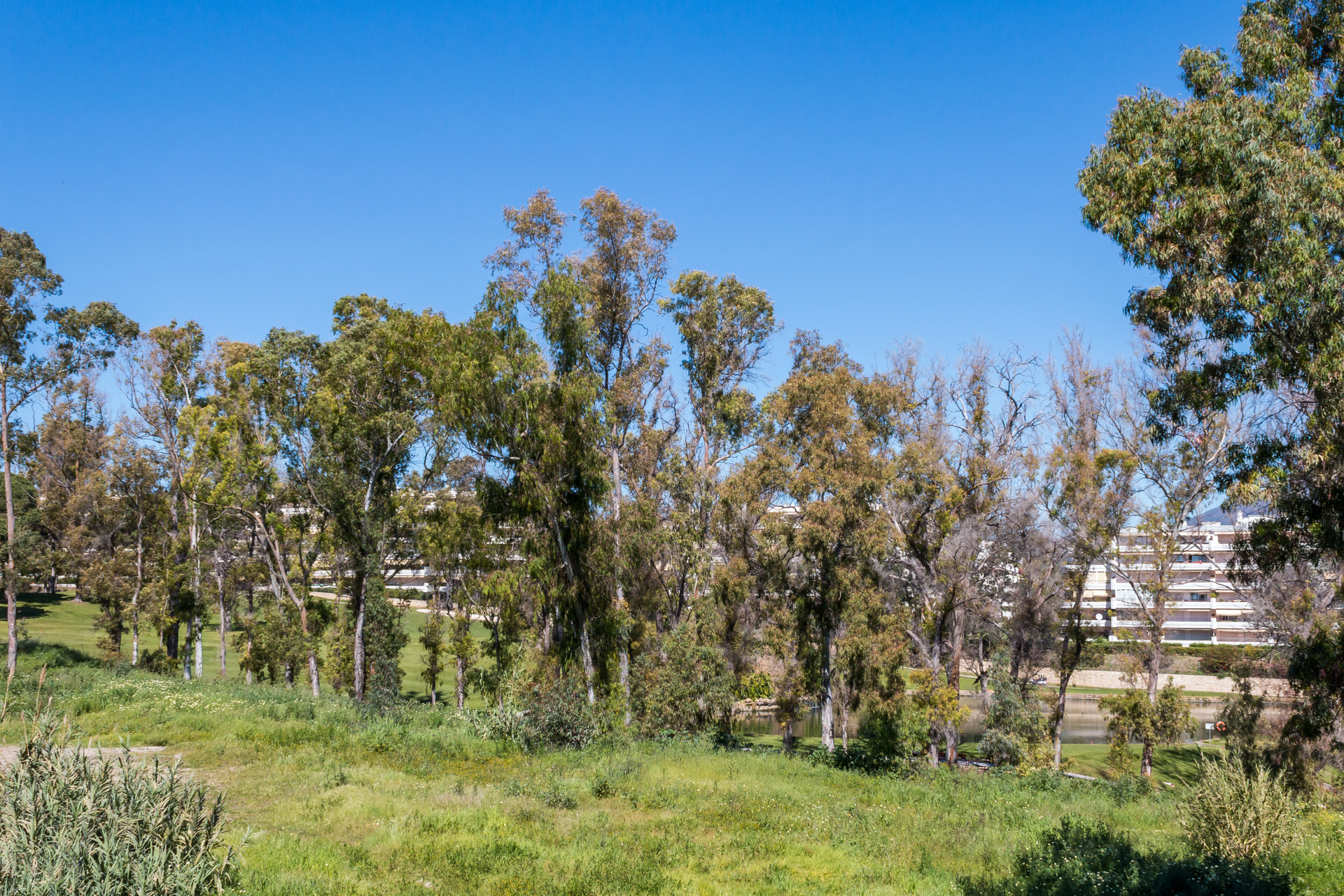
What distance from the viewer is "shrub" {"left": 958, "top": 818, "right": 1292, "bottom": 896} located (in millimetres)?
7676

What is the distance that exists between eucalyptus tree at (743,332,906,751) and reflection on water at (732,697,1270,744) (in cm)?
788

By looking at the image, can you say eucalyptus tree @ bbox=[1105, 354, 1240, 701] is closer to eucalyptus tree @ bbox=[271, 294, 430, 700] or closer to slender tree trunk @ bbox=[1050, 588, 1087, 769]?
Answer: slender tree trunk @ bbox=[1050, 588, 1087, 769]

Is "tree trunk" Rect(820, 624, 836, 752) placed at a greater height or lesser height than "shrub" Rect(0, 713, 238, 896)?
lesser

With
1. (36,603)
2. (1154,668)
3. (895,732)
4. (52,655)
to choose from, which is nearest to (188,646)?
(52,655)

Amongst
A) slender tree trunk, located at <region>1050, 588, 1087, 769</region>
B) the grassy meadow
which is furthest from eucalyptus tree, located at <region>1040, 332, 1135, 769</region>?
the grassy meadow

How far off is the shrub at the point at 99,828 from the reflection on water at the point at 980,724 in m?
27.9

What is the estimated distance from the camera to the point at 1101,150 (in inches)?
533

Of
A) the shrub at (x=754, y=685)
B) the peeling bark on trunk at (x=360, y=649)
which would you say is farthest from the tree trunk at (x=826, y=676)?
the peeling bark on trunk at (x=360, y=649)

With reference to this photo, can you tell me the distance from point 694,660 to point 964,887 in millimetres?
14842

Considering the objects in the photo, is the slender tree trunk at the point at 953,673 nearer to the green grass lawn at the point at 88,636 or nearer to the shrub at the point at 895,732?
the shrub at the point at 895,732

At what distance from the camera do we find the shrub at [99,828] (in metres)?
6.65

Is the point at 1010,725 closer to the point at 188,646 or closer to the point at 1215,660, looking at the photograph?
the point at 188,646

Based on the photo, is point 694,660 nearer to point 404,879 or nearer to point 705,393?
point 705,393

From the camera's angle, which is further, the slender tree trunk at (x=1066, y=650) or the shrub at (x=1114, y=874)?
the slender tree trunk at (x=1066, y=650)
